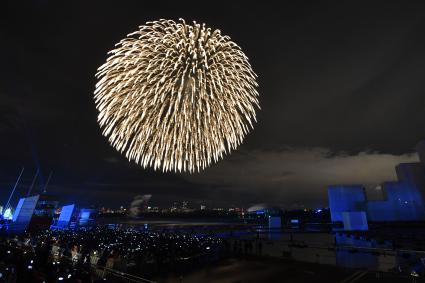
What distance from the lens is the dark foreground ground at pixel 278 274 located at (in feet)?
67.5

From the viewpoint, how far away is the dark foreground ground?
2058cm

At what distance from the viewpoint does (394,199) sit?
108 metres

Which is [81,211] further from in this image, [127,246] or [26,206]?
[127,246]

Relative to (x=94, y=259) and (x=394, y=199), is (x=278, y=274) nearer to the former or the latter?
(x=94, y=259)

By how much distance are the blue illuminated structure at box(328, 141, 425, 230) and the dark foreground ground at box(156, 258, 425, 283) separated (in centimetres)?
8253

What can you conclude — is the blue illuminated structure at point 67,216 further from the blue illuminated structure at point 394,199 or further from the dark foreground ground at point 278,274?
the blue illuminated structure at point 394,199

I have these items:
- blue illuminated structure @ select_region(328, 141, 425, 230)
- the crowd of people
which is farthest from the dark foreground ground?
blue illuminated structure @ select_region(328, 141, 425, 230)

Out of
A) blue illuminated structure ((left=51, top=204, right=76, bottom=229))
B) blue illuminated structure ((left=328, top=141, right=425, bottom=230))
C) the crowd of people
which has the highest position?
blue illuminated structure ((left=328, top=141, right=425, bottom=230))

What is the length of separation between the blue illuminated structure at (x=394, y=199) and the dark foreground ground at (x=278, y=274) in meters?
82.5

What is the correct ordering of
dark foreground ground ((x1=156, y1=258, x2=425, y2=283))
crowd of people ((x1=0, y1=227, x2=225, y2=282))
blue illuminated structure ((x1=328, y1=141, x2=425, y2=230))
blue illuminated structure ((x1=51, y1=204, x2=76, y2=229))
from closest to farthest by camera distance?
crowd of people ((x1=0, y1=227, x2=225, y2=282)) → dark foreground ground ((x1=156, y1=258, x2=425, y2=283)) → blue illuminated structure ((x1=51, y1=204, x2=76, y2=229)) → blue illuminated structure ((x1=328, y1=141, x2=425, y2=230))

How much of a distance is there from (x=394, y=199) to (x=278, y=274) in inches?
4247

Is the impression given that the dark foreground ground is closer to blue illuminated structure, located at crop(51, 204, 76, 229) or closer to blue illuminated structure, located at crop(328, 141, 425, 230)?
blue illuminated structure, located at crop(51, 204, 76, 229)

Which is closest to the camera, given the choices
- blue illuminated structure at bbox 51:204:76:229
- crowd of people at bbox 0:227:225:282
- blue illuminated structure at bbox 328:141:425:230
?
crowd of people at bbox 0:227:225:282

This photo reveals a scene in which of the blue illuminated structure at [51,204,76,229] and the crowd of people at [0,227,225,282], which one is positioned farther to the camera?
the blue illuminated structure at [51,204,76,229]
